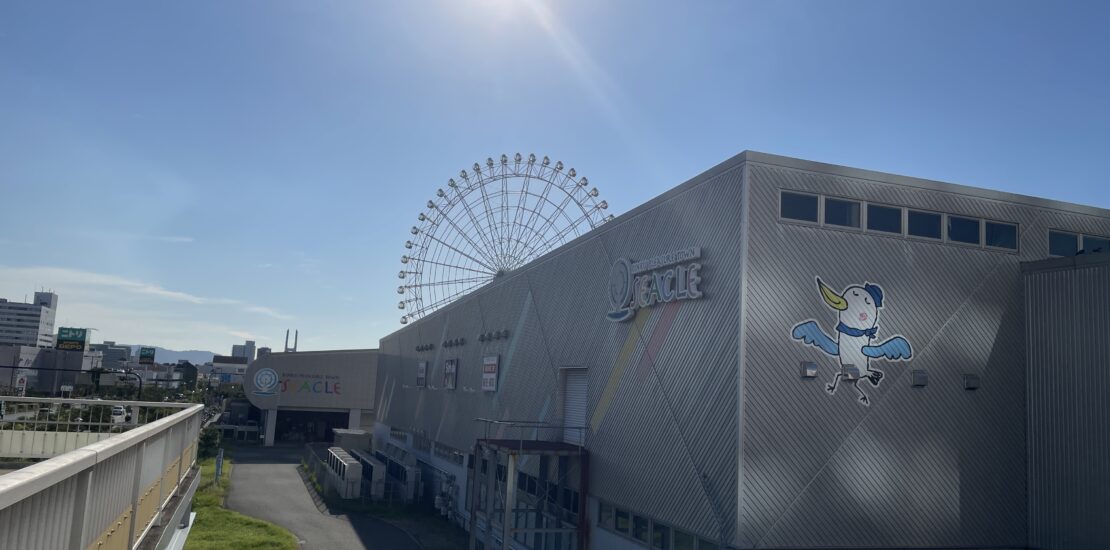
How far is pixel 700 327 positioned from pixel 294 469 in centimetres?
4215

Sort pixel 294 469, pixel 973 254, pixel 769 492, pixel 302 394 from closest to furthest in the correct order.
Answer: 1. pixel 769 492
2. pixel 973 254
3. pixel 294 469
4. pixel 302 394

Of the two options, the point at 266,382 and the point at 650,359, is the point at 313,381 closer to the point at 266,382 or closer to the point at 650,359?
the point at 266,382

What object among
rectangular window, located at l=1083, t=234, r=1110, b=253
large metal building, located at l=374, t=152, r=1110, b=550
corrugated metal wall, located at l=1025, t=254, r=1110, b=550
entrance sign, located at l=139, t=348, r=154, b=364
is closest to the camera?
large metal building, located at l=374, t=152, r=1110, b=550

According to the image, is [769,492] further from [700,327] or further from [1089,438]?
[1089,438]

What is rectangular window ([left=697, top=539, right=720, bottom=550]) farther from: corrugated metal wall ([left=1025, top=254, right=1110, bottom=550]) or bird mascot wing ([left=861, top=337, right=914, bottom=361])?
corrugated metal wall ([left=1025, top=254, right=1110, bottom=550])

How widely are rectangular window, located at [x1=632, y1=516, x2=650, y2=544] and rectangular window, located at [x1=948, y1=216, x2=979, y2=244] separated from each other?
34.0 feet

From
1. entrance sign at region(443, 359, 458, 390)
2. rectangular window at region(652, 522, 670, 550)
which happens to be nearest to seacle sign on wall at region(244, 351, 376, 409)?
entrance sign at region(443, 359, 458, 390)

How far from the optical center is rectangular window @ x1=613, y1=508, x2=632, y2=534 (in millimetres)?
21469

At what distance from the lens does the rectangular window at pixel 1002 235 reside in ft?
65.7

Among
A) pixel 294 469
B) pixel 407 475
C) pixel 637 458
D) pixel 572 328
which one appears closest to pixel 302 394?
pixel 294 469

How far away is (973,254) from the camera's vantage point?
19703mm

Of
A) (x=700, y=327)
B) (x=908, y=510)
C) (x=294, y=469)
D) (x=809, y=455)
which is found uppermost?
(x=700, y=327)

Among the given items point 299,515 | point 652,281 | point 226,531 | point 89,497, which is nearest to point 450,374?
point 299,515

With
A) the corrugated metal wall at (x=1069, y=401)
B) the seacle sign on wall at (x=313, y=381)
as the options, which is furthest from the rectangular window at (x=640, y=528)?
the seacle sign on wall at (x=313, y=381)
